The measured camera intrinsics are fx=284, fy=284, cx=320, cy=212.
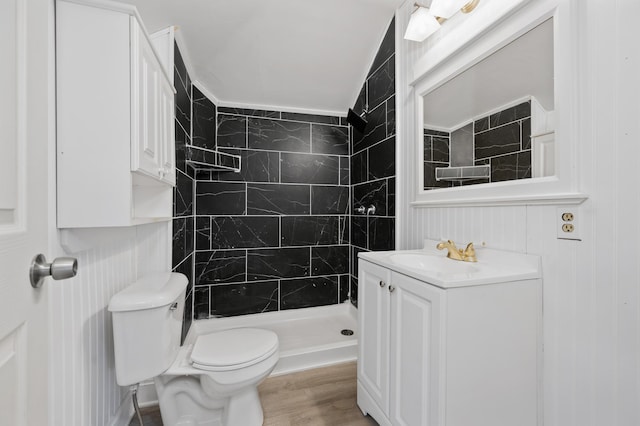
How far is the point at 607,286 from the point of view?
95cm

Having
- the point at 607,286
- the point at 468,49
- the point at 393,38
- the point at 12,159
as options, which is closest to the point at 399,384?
the point at 607,286

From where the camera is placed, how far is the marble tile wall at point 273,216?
102 inches

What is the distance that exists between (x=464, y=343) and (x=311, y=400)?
117 centimetres

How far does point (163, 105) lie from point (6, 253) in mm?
1169

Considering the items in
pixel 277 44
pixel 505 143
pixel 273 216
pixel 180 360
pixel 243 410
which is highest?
pixel 277 44

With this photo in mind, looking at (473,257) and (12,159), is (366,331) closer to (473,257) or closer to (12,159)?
(473,257)

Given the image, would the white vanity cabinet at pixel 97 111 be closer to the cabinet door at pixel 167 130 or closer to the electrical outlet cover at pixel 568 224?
the cabinet door at pixel 167 130

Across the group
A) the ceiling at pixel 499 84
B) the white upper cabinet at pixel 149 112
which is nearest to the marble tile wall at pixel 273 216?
the white upper cabinet at pixel 149 112

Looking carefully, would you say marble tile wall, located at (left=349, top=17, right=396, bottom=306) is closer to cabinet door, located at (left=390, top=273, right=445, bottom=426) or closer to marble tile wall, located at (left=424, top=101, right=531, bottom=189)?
marble tile wall, located at (left=424, top=101, right=531, bottom=189)

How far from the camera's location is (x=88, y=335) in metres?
1.16

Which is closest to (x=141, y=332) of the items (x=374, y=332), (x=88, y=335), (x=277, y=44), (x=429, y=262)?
(x=88, y=335)

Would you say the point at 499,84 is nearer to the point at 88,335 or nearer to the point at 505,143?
the point at 505,143

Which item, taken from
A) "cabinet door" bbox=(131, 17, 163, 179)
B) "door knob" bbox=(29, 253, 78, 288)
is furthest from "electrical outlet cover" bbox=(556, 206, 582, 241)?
"cabinet door" bbox=(131, 17, 163, 179)

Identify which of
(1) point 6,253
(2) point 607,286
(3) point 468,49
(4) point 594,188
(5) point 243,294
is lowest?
(5) point 243,294
